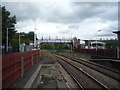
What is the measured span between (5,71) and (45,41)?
4411 inches

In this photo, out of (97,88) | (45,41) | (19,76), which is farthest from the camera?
(45,41)

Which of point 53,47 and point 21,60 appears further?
point 53,47

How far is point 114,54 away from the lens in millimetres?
34312

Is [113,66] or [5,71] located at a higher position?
[5,71]

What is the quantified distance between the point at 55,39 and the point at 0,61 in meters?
114

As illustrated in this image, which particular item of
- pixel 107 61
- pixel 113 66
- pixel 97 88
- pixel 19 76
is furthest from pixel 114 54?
pixel 19 76

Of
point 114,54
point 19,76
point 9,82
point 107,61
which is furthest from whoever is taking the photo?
point 114,54

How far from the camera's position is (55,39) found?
12106cm

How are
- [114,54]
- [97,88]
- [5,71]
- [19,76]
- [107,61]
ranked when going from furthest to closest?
[114,54] < [107,61] < [97,88] < [19,76] < [5,71]

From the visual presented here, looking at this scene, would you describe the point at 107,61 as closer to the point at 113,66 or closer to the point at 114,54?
the point at 113,66

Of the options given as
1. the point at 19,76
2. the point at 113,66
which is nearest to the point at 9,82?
the point at 19,76

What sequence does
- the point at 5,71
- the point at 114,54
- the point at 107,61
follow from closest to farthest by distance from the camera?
the point at 5,71 → the point at 107,61 → the point at 114,54

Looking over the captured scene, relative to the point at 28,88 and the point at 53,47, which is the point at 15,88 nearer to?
the point at 28,88

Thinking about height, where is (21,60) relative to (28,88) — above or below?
above
